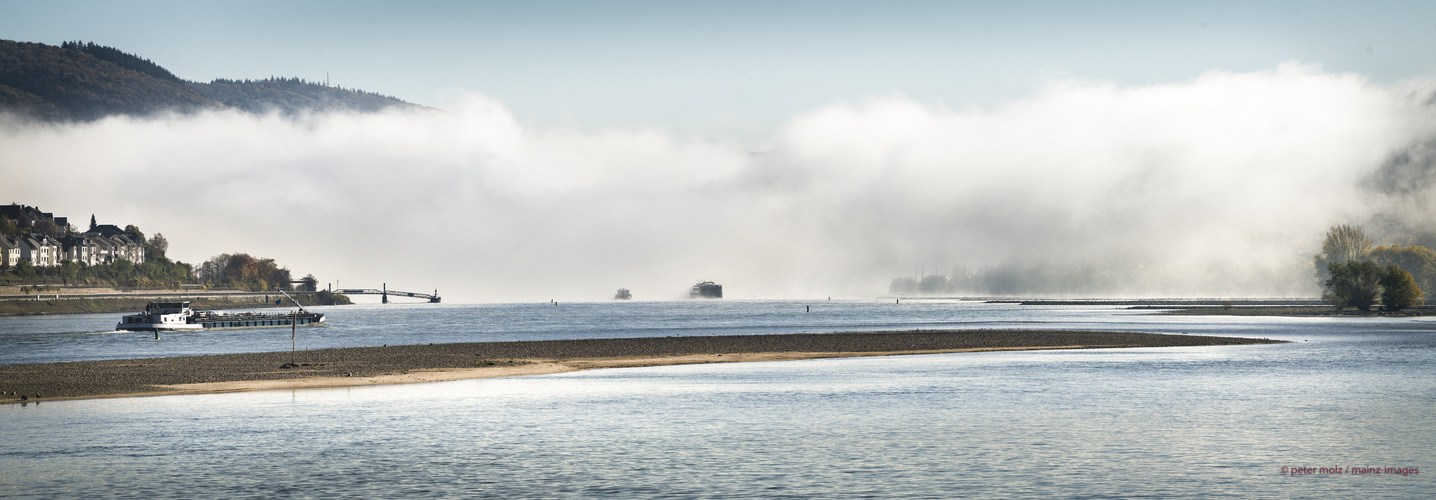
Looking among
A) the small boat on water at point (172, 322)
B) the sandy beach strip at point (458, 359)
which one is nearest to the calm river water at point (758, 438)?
the sandy beach strip at point (458, 359)

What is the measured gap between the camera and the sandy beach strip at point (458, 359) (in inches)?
2448

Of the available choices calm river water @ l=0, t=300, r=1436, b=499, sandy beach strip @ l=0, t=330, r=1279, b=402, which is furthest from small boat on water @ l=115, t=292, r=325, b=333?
calm river water @ l=0, t=300, r=1436, b=499

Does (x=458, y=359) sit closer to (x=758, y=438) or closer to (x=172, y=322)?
(x=758, y=438)

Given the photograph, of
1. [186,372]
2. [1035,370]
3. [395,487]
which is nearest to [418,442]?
[395,487]

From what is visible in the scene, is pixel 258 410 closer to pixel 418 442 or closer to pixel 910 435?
pixel 418 442

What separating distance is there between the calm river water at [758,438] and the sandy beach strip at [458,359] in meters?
5.32

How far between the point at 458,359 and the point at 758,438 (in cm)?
4888

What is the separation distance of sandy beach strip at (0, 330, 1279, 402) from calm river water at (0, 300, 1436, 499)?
210 inches

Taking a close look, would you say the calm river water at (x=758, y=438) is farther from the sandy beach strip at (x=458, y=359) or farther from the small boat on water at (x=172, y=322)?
the small boat on water at (x=172, y=322)

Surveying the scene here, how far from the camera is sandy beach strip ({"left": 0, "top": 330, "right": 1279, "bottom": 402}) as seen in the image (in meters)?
62.2

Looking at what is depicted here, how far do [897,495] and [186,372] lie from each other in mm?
55513

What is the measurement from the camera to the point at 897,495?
29.5 metres

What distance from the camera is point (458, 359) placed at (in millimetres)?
85312

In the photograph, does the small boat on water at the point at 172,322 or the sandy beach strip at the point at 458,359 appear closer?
the sandy beach strip at the point at 458,359
